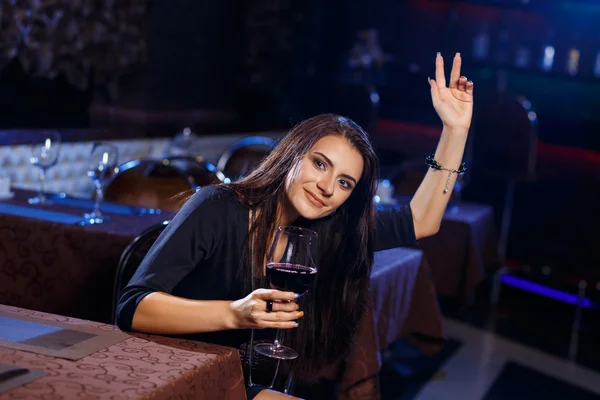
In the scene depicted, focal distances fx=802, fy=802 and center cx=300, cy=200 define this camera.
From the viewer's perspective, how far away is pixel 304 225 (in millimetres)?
1927

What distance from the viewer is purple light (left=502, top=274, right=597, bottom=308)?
514 cm

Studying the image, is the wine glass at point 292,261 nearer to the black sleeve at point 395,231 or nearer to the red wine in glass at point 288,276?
the red wine in glass at point 288,276

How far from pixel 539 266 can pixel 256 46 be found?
10.4 feet

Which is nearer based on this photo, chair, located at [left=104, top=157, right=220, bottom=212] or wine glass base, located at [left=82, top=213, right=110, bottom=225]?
wine glass base, located at [left=82, top=213, right=110, bottom=225]

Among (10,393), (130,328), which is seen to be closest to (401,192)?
(130,328)

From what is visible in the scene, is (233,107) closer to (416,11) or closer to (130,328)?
(416,11)

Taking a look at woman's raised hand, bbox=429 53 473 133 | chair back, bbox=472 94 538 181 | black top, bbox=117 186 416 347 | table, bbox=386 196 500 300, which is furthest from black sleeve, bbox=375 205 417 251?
chair back, bbox=472 94 538 181

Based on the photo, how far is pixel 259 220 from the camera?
1.79m

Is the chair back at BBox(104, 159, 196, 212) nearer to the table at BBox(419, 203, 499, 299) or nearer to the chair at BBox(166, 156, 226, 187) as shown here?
the chair at BBox(166, 156, 226, 187)

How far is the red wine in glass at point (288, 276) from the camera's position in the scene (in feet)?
4.78

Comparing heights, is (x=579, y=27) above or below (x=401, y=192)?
above

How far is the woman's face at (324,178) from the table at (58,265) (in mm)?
952

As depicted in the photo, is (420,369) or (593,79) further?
(593,79)

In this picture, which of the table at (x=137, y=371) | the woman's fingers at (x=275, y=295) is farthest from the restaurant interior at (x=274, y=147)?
the woman's fingers at (x=275, y=295)
